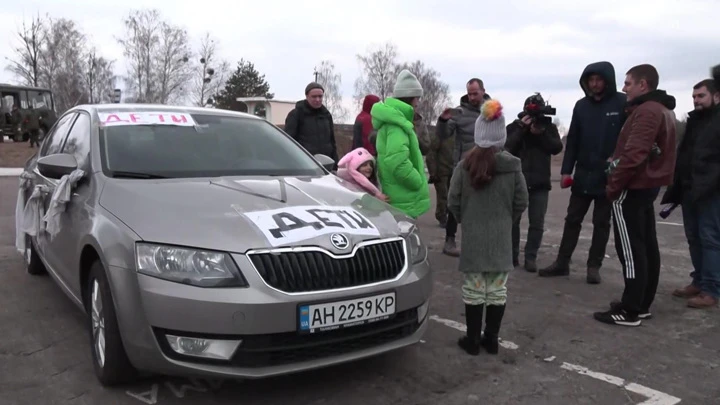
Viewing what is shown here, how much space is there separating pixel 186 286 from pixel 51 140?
3080mm

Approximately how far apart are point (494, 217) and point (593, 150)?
2.24m

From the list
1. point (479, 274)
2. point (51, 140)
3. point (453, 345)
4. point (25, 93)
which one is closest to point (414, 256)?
point (479, 274)

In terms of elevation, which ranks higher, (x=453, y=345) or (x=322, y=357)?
(x=322, y=357)

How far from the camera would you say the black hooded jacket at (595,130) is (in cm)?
527

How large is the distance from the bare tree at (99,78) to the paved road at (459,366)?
5516 cm

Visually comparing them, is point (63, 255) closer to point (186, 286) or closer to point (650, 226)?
point (186, 286)

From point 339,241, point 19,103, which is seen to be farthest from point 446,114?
point 19,103

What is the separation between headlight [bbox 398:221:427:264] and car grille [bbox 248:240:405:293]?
261 mm

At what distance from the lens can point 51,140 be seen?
16.6ft

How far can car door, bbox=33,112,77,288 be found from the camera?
13.6ft

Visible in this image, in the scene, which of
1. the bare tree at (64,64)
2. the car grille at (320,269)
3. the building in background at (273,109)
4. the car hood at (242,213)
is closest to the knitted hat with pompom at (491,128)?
the car hood at (242,213)

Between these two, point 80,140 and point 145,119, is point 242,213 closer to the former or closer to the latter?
point 145,119

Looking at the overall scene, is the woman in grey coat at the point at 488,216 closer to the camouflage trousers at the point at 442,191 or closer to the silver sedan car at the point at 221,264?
the silver sedan car at the point at 221,264

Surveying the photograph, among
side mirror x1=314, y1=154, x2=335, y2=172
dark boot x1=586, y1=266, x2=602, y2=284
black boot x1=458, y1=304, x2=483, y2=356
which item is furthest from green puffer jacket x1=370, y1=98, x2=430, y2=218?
dark boot x1=586, y1=266, x2=602, y2=284
